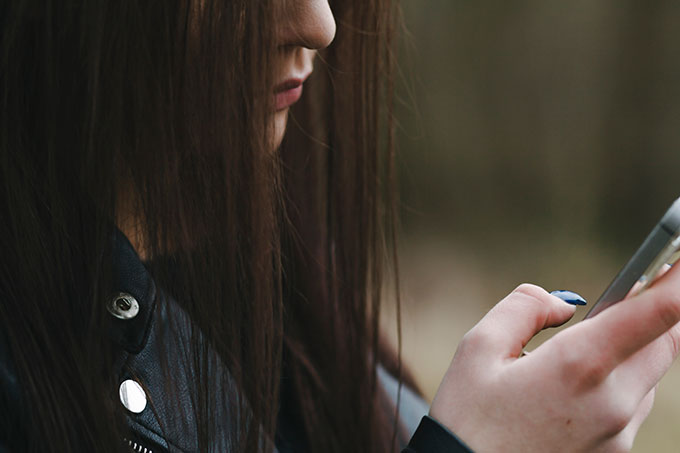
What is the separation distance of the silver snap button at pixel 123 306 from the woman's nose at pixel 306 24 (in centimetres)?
31

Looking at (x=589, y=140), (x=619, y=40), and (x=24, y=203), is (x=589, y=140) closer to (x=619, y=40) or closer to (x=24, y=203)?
(x=619, y=40)

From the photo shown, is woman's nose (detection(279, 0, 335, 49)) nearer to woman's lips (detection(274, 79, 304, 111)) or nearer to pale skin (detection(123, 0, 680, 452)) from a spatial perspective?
woman's lips (detection(274, 79, 304, 111))

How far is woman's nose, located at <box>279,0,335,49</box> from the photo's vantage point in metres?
0.74

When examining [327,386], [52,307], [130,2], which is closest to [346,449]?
[327,386]

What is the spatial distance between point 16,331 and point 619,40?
162 inches

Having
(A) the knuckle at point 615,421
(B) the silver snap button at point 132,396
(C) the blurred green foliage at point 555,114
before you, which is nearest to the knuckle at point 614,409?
(A) the knuckle at point 615,421

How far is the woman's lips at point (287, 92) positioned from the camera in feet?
2.68

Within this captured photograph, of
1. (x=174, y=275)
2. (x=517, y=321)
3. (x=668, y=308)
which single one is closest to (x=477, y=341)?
(x=517, y=321)

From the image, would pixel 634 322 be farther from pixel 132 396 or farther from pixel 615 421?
pixel 132 396

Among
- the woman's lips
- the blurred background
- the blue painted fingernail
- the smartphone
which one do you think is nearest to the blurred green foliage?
the blurred background

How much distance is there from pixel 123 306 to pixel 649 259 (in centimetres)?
48

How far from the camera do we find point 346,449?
40.7 inches

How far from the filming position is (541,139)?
13.9 feet

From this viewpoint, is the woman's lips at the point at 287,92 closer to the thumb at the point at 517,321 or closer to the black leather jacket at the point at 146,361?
the black leather jacket at the point at 146,361
